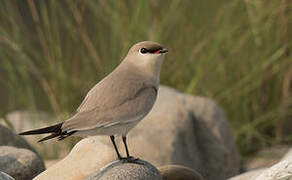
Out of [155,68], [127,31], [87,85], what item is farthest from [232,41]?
[155,68]

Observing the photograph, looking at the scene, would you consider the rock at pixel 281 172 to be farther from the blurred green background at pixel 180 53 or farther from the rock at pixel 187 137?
the blurred green background at pixel 180 53

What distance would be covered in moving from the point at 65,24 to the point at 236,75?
1767 mm

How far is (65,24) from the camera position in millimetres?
5668

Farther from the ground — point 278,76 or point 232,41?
point 232,41

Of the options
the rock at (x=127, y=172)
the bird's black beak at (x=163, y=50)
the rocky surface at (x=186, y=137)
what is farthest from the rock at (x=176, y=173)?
the bird's black beak at (x=163, y=50)

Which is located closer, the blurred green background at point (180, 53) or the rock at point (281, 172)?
the rock at point (281, 172)

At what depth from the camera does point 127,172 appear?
3217 mm

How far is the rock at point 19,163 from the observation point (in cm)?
362

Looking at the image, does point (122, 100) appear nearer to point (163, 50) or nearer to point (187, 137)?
point (163, 50)

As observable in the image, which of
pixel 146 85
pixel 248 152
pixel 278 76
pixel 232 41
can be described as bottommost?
pixel 248 152

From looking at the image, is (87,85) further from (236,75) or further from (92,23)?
(236,75)

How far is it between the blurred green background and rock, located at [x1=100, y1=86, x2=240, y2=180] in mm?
556

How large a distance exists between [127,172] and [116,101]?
0.42 m

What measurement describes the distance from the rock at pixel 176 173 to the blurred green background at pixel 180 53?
1.87 meters
